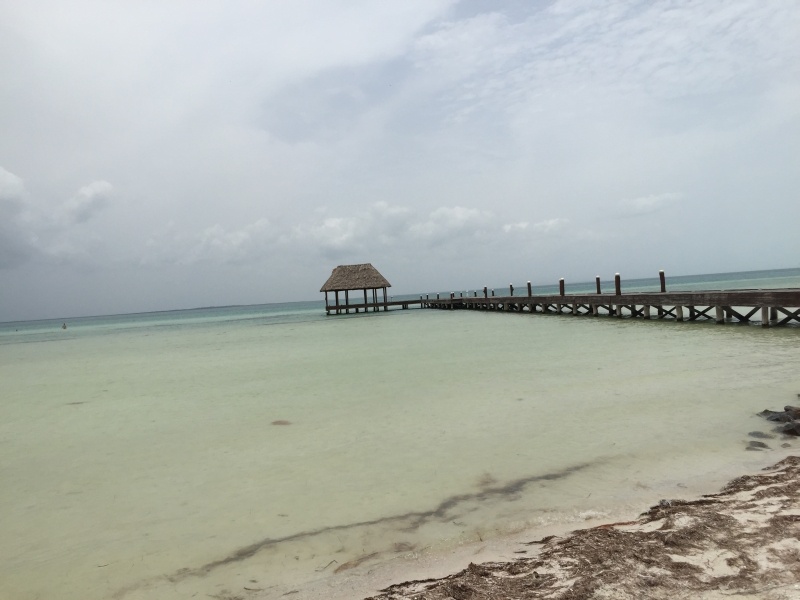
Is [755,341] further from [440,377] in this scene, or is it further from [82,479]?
[82,479]

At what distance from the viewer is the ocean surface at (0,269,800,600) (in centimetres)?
349

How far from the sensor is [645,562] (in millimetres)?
2568

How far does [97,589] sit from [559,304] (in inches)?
977

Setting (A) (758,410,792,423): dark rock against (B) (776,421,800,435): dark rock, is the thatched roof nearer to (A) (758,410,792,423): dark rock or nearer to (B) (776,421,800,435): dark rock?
(A) (758,410,792,423): dark rock

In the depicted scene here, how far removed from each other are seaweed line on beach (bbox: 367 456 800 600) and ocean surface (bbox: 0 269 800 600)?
0.55m

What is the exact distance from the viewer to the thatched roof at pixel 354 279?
37384 mm

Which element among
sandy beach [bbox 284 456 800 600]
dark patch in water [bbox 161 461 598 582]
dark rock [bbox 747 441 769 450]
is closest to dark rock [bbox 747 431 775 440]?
dark rock [bbox 747 441 769 450]

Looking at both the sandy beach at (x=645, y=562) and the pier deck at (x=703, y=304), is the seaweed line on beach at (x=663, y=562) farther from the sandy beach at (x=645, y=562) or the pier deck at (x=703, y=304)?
the pier deck at (x=703, y=304)

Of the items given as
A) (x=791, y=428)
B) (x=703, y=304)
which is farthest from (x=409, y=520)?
(x=703, y=304)

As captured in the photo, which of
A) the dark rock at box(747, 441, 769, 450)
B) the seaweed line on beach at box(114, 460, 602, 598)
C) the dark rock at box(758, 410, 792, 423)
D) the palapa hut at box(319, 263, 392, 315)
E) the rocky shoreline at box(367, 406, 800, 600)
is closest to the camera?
the rocky shoreline at box(367, 406, 800, 600)

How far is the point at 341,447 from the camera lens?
18.9 ft

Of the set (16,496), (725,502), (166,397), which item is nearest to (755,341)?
(725,502)

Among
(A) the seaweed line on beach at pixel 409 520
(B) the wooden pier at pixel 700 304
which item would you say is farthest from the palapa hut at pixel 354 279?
(A) the seaweed line on beach at pixel 409 520

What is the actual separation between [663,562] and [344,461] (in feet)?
10.9
